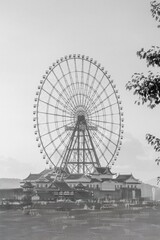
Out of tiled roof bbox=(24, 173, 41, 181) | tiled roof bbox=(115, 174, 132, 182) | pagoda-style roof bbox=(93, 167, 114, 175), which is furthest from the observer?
tiled roof bbox=(115, 174, 132, 182)

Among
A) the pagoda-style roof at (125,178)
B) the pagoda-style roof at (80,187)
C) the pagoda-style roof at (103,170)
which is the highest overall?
the pagoda-style roof at (103,170)

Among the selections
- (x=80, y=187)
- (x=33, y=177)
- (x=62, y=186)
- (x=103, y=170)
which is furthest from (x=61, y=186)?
(x=33, y=177)

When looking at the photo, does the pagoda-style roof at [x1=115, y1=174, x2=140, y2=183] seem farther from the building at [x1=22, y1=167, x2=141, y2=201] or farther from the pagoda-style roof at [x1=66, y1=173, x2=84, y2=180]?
the pagoda-style roof at [x1=66, y1=173, x2=84, y2=180]

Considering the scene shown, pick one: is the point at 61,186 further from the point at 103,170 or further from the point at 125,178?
the point at 125,178

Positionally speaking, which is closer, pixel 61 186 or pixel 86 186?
pixel 61 186

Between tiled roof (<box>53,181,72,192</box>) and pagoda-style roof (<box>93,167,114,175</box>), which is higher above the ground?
pagoda-style roof (<box>93,167,114,175</box>)

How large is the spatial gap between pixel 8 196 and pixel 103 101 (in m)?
31.1

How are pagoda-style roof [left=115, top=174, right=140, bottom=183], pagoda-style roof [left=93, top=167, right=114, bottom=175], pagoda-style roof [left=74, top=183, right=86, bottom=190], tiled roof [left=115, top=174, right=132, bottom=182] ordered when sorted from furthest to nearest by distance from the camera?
pagoda-style roof [left=115, top=174, right=140, bottom=183] < tiled roof [left=115, top=174, right=132, bottom=182] < pagoda-style roof [left=93, top=167, right=114, bottom=175] < pagoda-style roof [left=74, top=183, right=86, bottom=190]

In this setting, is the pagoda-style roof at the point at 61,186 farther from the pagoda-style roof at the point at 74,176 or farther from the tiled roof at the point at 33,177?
the tiled roof at the point at 33,177

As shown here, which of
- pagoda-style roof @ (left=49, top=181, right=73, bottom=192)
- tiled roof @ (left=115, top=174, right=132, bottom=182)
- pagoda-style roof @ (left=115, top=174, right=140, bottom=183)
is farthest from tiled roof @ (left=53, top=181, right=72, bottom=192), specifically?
pagoda-style roof @ (left=115, top=174, right=140, bottom=183)

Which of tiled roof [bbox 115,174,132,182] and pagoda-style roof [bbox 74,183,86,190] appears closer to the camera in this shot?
pagoda-style roof [bbox 74,183,86,190]

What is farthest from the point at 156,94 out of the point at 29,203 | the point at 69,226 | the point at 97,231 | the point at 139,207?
the point at 139,207

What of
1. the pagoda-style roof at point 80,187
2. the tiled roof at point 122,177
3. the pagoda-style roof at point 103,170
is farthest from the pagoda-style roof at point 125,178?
the pagoda-style roof at point 80,187

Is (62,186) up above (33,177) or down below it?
below
